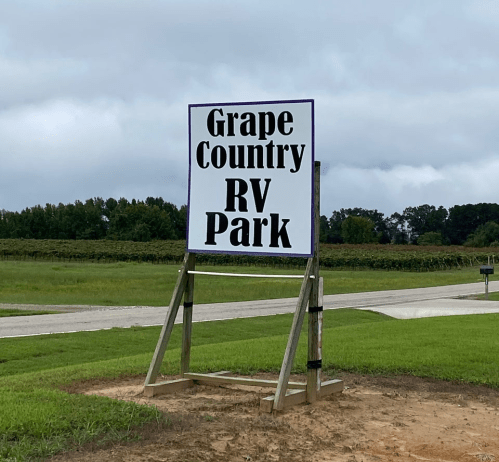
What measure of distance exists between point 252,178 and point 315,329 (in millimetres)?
1722

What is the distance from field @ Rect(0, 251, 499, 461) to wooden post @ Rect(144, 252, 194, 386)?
0.93 feet

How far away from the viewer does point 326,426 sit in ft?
19.1

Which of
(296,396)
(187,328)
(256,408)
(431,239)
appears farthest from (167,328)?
(431,239)

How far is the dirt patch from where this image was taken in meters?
4.97

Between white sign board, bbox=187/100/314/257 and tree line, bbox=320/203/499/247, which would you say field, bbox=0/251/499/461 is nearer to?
white sign board, bbox=187/100/314/257

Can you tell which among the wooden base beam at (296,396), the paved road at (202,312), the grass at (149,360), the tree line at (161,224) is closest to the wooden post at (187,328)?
the grass at (149,360)

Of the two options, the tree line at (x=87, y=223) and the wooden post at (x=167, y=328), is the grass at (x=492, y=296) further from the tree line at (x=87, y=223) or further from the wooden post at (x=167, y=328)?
the tree line at (x=87, y=223)

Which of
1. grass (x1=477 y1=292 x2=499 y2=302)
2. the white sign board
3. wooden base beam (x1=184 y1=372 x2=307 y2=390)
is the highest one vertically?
the white sign board

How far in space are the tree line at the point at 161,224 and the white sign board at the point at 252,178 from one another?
101407mm

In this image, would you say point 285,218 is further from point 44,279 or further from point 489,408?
point 44,279

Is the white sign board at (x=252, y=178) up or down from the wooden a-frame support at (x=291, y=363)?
up

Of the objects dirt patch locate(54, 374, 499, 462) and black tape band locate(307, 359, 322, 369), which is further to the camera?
black tape band locate(307, 359, 322, 369)

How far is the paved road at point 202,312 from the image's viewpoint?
16469 millimetres

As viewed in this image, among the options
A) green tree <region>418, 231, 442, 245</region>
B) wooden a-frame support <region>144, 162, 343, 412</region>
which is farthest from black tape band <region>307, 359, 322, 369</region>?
green tree <region>418, 231, 442, 245</region>
